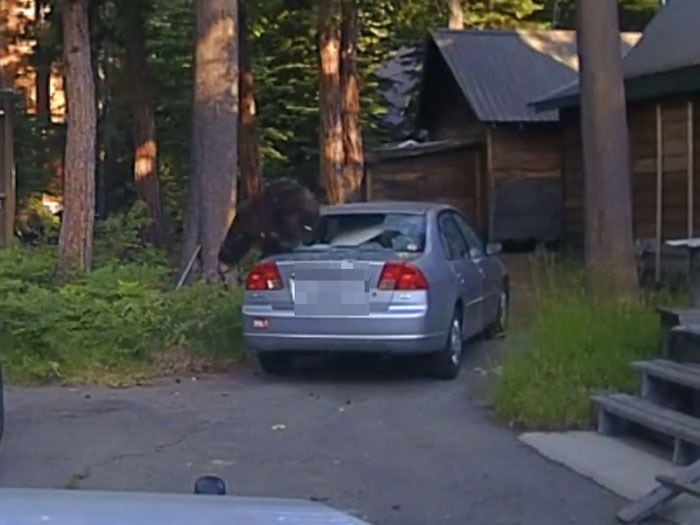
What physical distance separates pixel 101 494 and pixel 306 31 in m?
30.0

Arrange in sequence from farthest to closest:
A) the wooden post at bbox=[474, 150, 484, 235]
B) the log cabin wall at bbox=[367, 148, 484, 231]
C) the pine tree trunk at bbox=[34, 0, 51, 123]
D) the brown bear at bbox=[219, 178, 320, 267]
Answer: the log cabin wall at bbox=[367, 148, 484, 231], the wooden post at bbox=[474, 150, 484, 235], the pine tree trunk at bbox=[34, 0, 51, 123], the brown bear at bbox=[219, 178, 320, 267]

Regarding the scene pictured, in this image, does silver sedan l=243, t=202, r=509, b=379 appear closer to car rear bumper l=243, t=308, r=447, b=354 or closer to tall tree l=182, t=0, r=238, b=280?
car rear bumper l=243, t=308, r=447, b=354

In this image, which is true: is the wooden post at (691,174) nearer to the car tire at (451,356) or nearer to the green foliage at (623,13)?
the car tire at (451,356)

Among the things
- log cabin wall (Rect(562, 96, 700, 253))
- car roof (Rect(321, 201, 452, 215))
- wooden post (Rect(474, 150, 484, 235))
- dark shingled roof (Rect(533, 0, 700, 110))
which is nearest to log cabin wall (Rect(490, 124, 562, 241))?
wooden post (Rect(474, 150, 484, 235))

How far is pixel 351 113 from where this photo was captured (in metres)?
32.4

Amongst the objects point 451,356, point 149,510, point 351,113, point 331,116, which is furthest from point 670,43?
point 149,510

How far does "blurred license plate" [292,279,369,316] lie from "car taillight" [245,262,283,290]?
21 centimetres

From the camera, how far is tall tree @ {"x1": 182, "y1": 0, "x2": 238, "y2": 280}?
16547mm

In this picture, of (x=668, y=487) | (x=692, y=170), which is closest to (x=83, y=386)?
(x=668, y=487)

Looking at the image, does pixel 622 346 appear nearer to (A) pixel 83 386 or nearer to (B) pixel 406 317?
(B) pixel 406 317

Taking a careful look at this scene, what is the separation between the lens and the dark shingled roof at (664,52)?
19.0 meters

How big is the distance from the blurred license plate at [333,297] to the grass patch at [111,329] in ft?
5.31

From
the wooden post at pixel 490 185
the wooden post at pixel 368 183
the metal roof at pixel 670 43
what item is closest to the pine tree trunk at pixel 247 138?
the wooden post at pixel 368 183

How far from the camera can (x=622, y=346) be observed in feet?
37.8
